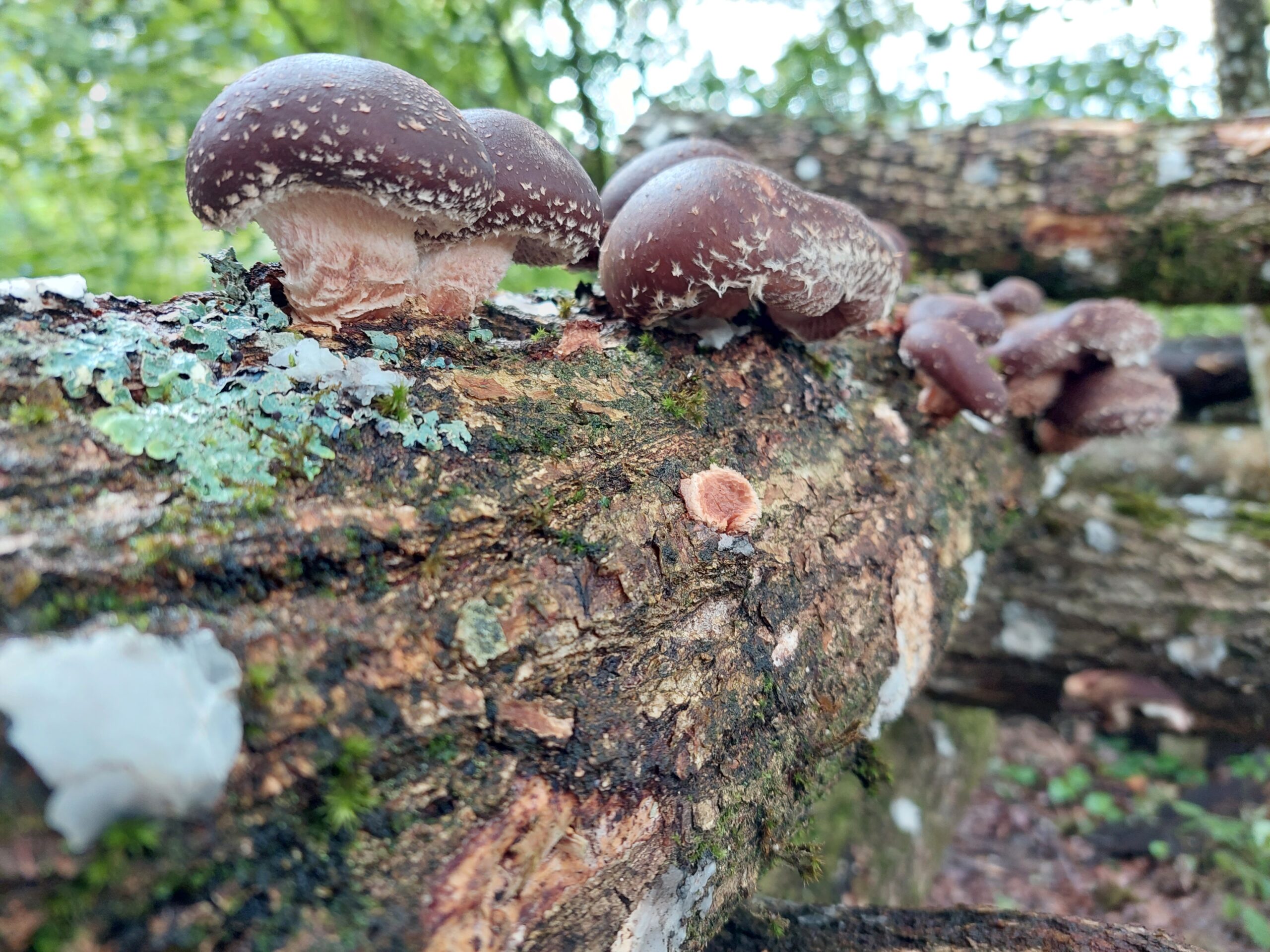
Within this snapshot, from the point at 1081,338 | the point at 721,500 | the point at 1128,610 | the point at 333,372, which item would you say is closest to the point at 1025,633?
the point at 1128,610

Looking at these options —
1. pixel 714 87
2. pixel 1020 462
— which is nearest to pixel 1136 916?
pixel 1020 462

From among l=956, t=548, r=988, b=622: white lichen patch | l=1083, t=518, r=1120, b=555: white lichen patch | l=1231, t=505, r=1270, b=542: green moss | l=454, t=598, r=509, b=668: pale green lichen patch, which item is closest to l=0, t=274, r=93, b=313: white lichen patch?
l=454, t=598, r=509, b=668: pale green lichen patch

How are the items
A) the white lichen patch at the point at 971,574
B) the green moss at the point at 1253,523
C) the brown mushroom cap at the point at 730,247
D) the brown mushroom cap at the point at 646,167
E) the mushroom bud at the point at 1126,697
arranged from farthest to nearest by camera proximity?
the mushroom bud at the point at 1126,697, the green moss at the point at 1253,523, the white lichen patch at the point at 971,574, the brown mushroom cap at the point at 646,167, the brown mushroom cap at the point at 730,247

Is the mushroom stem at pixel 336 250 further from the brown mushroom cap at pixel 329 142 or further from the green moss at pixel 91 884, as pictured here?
the green moss at pixel 91 884

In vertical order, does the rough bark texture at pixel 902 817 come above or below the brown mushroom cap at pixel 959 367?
below

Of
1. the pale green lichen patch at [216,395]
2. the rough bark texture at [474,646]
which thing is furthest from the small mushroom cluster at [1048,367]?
the pale green lichen patch at [216,395]

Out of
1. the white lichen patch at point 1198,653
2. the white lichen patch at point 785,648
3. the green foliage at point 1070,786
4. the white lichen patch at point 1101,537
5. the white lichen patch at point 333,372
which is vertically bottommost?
the green foliage at point 1070,786
